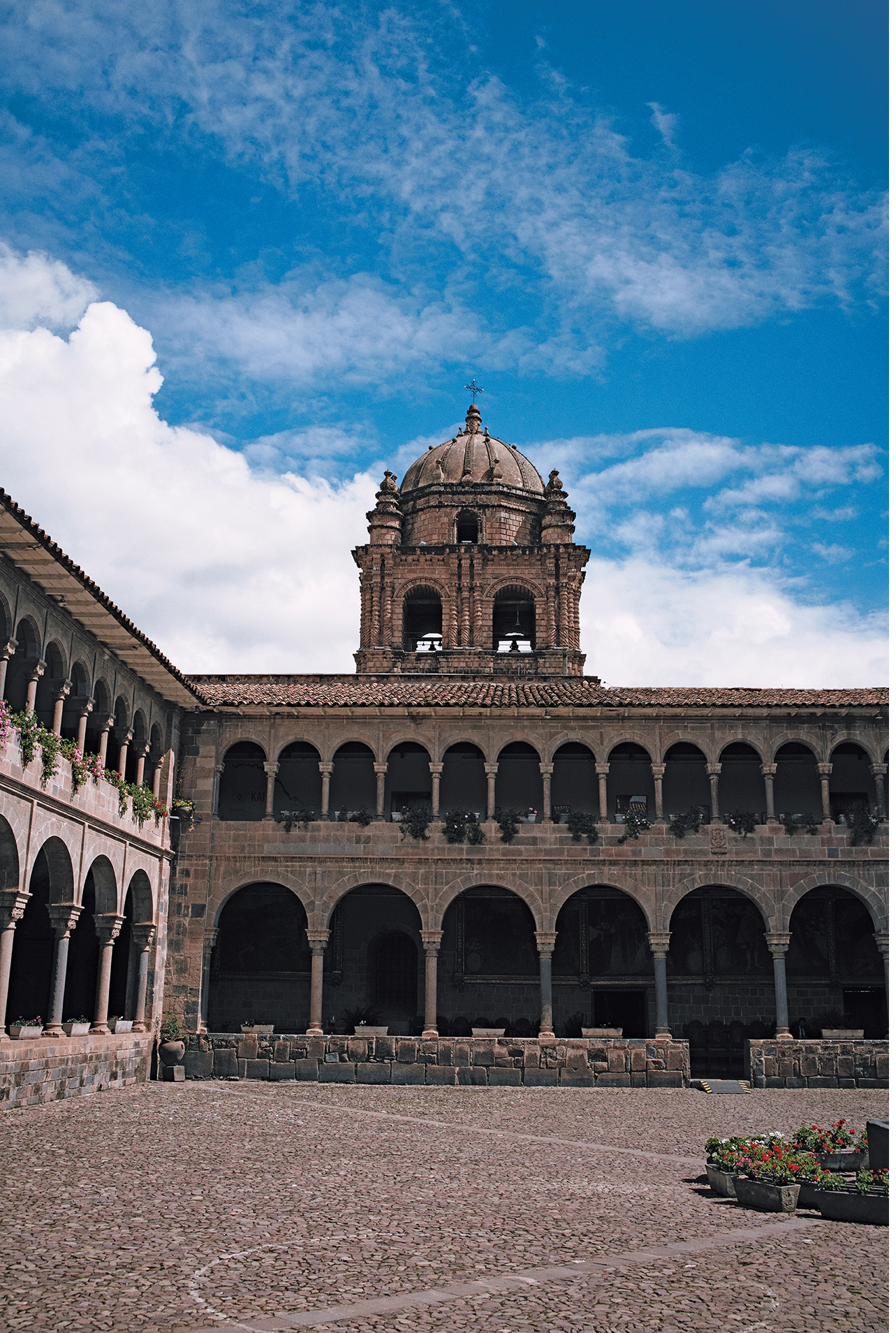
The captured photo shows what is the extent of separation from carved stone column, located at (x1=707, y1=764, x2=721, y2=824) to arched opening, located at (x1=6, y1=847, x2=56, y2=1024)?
15429mm

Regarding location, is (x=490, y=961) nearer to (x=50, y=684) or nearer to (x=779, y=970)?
(x=779, y=970)

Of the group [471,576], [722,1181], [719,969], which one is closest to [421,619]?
[471,576]

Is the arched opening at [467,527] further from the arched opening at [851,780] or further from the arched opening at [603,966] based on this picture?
the arched opening at [851,780]

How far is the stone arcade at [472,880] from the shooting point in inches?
923

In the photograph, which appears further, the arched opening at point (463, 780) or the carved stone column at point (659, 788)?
the arched opening at point (463, 780)

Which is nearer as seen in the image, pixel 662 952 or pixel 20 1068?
pixel 20 1068

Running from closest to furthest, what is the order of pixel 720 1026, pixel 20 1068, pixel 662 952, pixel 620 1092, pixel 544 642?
pixel 20 1068 → pixel 620 1092 → pixel 662 952 → pixel 720 1026 → pixel 544 642

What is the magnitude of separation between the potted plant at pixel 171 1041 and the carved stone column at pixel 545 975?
7915 millimetres

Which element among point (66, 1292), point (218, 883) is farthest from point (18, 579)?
point (66, 1292)

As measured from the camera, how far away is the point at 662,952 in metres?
26.9

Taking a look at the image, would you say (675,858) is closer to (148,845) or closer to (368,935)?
(368,935)

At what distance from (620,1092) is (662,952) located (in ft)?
17.4

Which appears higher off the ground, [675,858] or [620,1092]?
[675,858]

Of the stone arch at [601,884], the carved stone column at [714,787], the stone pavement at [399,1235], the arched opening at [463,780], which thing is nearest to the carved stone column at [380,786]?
the arched opening at [463,780]
